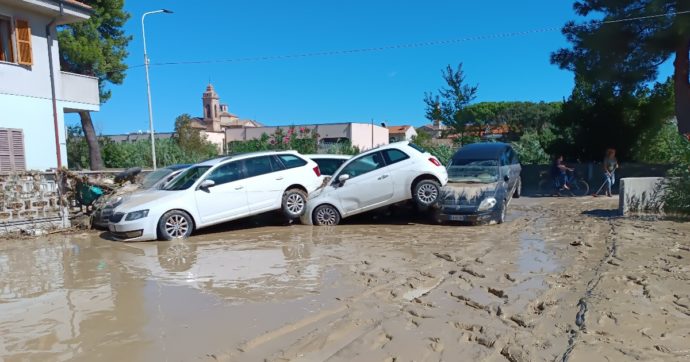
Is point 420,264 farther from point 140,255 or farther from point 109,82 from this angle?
point 109,82

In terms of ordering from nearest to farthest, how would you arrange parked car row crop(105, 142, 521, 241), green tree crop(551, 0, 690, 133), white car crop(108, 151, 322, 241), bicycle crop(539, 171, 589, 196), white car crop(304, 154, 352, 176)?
white car crop(108, 151, 322, 241) → parked car row crop(105, 142, 521, 241) → white car crop(304, 154, 352, 176) → green tree crop(551, 0, 690, 133) → bicycle crop(539, 171, 589, 196)

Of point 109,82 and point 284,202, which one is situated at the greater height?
point 109,82

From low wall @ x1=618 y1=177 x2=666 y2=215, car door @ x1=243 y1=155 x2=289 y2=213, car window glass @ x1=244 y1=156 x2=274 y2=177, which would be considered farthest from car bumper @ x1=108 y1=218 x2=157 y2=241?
low wall @ x1=618 y1=177 x2=666 y2=215

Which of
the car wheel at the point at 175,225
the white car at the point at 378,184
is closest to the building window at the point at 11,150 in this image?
the car wheel at the point at 175,225

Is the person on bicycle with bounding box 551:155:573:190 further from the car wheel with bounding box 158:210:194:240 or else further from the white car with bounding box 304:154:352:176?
the car wheel with bounding box 158:210:194:240

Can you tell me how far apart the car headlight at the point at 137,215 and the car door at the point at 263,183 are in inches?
81.8

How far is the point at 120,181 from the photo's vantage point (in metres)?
12.7

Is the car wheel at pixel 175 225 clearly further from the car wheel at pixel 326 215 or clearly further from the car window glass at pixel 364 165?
the car window glass at pixel 364 165

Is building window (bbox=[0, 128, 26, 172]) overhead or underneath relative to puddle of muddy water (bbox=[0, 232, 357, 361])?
overhead

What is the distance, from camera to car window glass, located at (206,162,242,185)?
10008mm

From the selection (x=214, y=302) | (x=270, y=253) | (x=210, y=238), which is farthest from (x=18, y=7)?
(x=214, y=302)

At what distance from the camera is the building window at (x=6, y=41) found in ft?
48.0

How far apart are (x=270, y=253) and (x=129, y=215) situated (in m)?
3.33

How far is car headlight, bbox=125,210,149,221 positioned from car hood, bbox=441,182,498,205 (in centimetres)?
611
